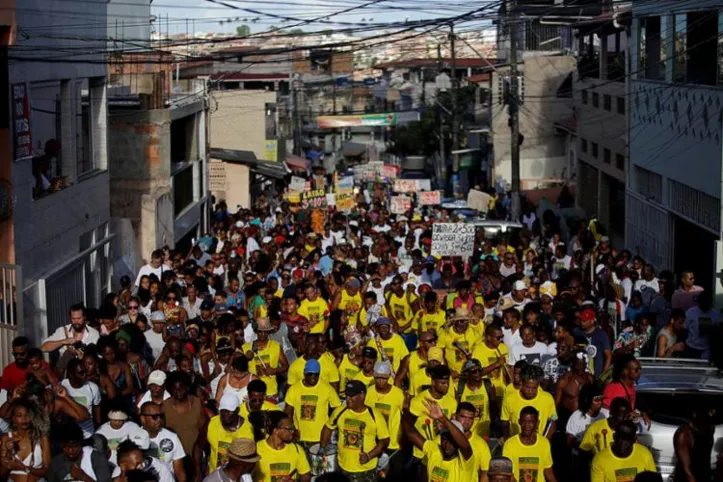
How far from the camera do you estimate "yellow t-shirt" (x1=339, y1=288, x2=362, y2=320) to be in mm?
17594

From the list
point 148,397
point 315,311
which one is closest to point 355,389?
point 148,397

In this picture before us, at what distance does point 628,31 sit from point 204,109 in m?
12.2

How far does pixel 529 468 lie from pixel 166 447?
2.70 m

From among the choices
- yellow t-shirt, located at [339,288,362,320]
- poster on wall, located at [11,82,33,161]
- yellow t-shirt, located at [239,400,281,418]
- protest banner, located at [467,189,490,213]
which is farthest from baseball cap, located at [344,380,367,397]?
protest banner, located at [467,189,490,213]

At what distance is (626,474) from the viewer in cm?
945

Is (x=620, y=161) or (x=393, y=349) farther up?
(x=620, y=161)

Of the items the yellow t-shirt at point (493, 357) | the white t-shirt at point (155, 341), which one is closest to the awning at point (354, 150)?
the white t-shirt at point (155, 341)

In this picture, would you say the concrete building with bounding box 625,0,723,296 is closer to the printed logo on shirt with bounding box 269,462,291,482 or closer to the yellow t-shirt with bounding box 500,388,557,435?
the yellow t-shirt with bounding box 500,388,557,435

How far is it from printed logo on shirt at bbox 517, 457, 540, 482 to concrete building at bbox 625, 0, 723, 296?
431 inches

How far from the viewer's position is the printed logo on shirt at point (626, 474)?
31.0 ft

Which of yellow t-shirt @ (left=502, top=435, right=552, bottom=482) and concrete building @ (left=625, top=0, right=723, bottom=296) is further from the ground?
concrete building @ (left=625, top=0, right=723, bottom=296)

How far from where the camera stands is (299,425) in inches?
453

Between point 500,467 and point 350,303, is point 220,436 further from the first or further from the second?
point 350,303

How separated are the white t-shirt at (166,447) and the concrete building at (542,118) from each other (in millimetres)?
36783
